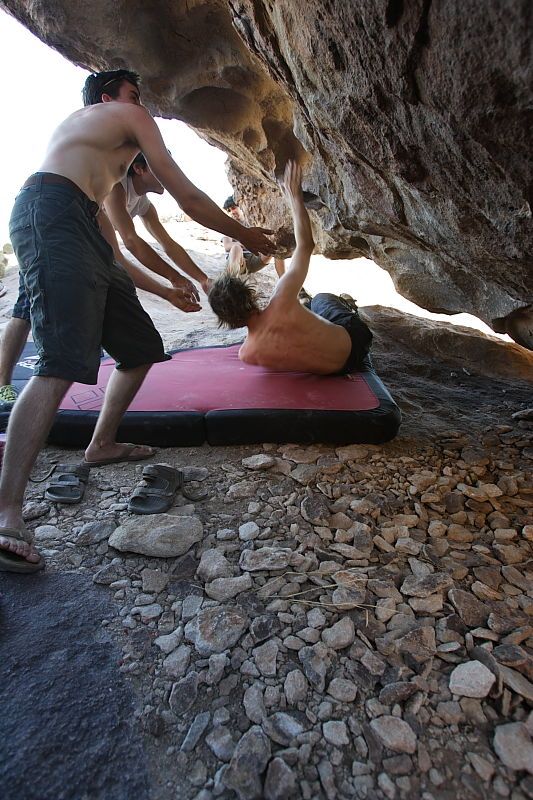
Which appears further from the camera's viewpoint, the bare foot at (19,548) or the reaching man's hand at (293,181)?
the reaching man's hand at (293,181)

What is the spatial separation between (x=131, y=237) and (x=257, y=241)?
3.87 ft

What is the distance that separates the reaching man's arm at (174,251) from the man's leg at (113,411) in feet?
2.47

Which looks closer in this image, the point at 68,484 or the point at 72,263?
the point at 72,263

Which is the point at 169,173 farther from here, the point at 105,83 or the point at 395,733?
the point at 395,733

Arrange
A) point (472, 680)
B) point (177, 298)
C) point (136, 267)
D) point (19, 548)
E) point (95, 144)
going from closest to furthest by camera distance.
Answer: point (472, 680), point (19, 548), point (95, 144), point (177, 298), point (136, 267)

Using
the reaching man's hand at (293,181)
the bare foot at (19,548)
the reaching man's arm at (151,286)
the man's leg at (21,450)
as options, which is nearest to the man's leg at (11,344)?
the reaching man's arm at (151,286)

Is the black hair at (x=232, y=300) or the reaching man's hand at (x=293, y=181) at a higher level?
the reaching man's hand at (x=293, y=181)

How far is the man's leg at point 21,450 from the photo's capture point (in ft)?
4.71

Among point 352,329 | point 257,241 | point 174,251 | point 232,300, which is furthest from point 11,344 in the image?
point 352,329

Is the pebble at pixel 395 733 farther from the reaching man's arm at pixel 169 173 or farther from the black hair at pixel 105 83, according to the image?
the black hair at pixel 105 83

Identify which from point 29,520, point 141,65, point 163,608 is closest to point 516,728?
point 163,608

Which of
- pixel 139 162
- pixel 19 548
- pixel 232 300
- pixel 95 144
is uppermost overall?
pixel 139 162

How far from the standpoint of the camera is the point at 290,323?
264 cm

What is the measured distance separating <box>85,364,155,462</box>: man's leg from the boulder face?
147 centimetres
